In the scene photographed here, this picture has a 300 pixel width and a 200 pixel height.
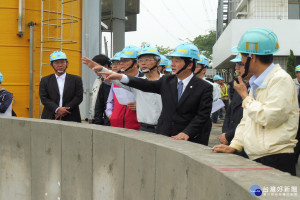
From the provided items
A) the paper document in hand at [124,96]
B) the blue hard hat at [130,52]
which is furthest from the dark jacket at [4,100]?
the blue hard hat at [130,52]

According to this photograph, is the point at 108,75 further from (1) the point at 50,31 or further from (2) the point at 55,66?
(1) the point at 50,31

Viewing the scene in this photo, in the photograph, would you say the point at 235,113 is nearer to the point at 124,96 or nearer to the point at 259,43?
the point at 124,96

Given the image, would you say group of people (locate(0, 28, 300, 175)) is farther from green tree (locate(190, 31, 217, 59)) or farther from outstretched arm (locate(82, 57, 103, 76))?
green tree (locate(190, 31, 217, 59))

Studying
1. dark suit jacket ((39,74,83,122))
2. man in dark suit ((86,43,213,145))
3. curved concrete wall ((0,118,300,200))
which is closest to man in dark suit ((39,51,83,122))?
dark suit jacket ((39,74,83,122))

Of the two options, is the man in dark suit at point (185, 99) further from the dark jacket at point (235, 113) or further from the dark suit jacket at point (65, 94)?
the dark suit jacket at point (65, 94)

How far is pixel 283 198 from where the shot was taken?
2.77 m

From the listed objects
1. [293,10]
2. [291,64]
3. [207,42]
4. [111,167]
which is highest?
[207,42]

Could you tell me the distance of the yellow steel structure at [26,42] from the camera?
13.1 metres

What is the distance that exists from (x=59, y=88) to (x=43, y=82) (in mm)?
282

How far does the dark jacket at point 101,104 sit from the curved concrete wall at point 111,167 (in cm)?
128

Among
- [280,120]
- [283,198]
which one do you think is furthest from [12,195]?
[283,198]

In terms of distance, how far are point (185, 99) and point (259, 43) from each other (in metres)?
1.59

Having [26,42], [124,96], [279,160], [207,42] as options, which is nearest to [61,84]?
[124,96]

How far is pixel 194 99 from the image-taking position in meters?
5.90
